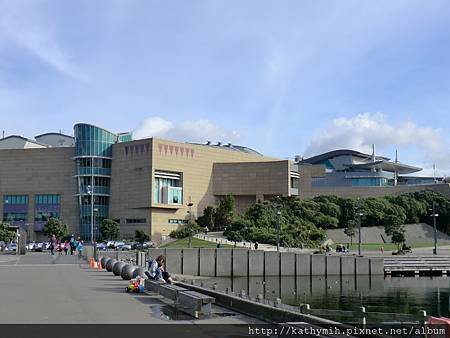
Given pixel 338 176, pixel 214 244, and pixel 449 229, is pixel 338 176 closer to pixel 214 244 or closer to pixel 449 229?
pixel 449 229

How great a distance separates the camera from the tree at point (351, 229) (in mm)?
96875

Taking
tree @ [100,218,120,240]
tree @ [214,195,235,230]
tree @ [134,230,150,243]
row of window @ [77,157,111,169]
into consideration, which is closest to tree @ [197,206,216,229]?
tree @ [214,195,235,230]

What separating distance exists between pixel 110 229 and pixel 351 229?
150ft

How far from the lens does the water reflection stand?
34844 mm

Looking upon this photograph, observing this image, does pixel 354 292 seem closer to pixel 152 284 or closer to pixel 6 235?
pixel 152 284

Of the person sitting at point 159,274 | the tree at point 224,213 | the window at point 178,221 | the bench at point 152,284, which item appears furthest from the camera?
the window at point 178,221

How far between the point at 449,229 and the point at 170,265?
75858 mm

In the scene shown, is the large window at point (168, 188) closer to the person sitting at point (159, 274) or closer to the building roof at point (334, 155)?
the building roof at point (334, 155)

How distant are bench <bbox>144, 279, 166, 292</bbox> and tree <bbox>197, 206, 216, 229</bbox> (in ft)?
282

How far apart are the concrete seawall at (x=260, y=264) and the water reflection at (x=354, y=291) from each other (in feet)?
4.58

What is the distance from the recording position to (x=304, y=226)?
92.0m

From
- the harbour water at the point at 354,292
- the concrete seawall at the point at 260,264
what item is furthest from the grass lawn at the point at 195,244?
the harbour water at the point at 354,292

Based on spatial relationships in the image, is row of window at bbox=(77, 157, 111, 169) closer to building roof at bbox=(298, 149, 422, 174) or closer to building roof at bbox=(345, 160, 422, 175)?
building roof at bbox=(298, 149, 422, 174)

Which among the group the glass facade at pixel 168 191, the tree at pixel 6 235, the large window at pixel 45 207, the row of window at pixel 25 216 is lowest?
the tree at pixel 6 235
